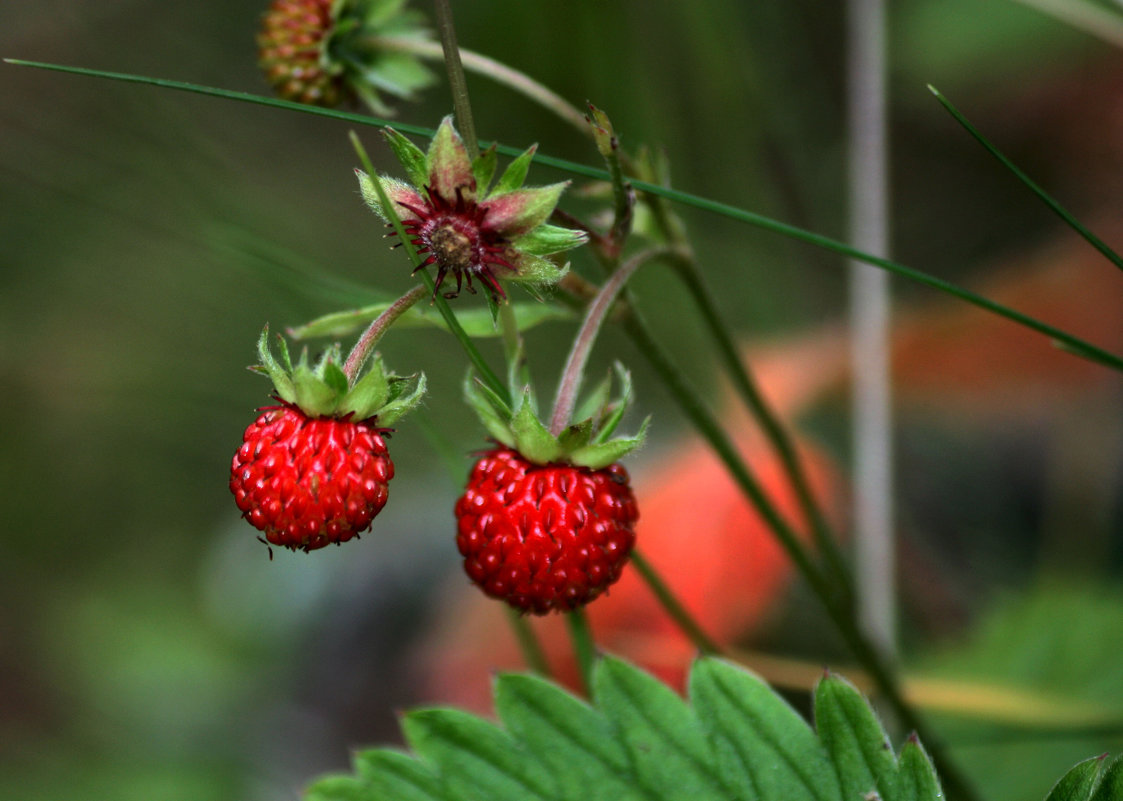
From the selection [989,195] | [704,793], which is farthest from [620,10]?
[704,793]

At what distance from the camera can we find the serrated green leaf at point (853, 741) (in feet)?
2.51

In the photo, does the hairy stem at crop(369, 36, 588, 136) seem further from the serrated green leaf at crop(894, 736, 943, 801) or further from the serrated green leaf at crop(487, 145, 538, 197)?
the serrated green leaf at crop(894, 736, 943, 801)

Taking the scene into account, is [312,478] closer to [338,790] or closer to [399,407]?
[399,407]

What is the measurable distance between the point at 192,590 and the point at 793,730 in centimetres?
176

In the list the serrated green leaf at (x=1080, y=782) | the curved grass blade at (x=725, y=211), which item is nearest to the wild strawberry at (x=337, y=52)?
the curved grass blade at (x=725, y=211)

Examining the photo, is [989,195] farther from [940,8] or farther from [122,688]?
[122,688]

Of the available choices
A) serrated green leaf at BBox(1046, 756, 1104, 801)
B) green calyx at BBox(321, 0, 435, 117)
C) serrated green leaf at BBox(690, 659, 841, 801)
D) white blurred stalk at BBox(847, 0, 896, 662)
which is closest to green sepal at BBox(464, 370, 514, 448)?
serrated green leaf at BBox(690, 659, 841, 801)

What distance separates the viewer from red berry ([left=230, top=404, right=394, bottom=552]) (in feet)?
2.47

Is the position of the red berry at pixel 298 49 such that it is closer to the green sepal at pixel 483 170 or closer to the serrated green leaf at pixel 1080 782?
the green sepal at pixel 483 170

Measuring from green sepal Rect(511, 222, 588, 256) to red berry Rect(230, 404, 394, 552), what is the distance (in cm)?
19

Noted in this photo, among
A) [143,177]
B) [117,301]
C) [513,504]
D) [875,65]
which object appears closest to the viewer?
[513,504]

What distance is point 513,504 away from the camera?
795 millimetres

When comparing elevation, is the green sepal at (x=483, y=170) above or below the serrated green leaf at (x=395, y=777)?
above

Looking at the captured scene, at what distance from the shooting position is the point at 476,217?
2.51 feet
